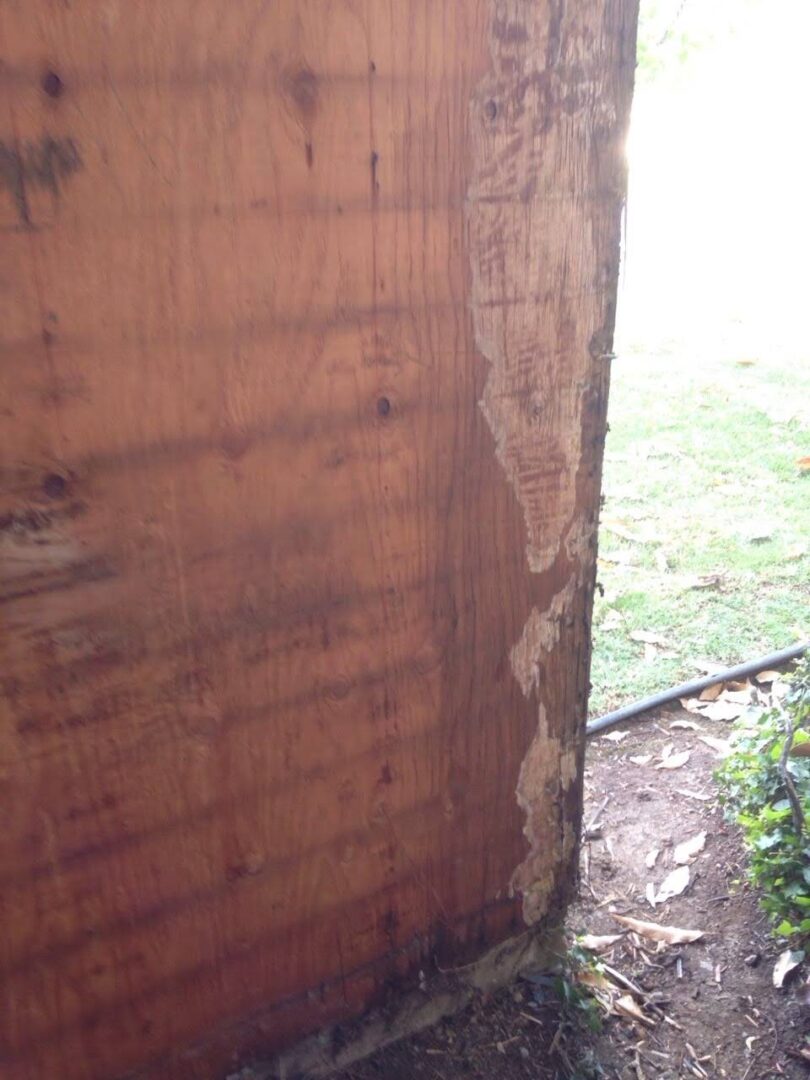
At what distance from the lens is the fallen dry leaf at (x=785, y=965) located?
2.30 m

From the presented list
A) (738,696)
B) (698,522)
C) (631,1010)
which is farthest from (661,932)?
(698,522)


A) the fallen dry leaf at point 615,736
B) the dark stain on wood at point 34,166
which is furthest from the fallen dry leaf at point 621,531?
the dark stain on wood at point 34,166

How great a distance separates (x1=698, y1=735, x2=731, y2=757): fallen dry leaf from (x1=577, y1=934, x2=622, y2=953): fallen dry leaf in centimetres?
90

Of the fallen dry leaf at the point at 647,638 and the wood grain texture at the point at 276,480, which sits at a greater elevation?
the wood grain texture at the point at 276,480

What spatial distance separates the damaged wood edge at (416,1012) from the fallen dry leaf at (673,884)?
1.43ft

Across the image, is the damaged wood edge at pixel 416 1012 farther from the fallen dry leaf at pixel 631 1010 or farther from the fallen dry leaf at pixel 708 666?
the fallen dry leaf at pixel 708 666

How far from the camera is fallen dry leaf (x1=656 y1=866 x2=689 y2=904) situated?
2572 mm

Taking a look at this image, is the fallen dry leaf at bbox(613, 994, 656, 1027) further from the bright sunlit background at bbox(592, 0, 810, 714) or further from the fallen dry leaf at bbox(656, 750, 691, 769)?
A: the bright sunlit background at bbox(592, 0, 810, 714)

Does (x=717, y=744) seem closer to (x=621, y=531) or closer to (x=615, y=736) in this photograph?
(x=615, y=736)

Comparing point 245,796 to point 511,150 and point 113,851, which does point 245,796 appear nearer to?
point 113,851

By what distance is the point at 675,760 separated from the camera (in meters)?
3.13

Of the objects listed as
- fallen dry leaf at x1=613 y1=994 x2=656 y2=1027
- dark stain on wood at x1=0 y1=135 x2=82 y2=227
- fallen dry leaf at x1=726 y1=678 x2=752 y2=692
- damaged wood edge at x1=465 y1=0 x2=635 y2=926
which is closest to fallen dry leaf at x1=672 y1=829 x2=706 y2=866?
fallen dry leaf at x1=613 y1=994 x2=656 y2=1027

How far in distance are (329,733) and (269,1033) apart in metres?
0.64

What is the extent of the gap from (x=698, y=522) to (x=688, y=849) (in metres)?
2.21
